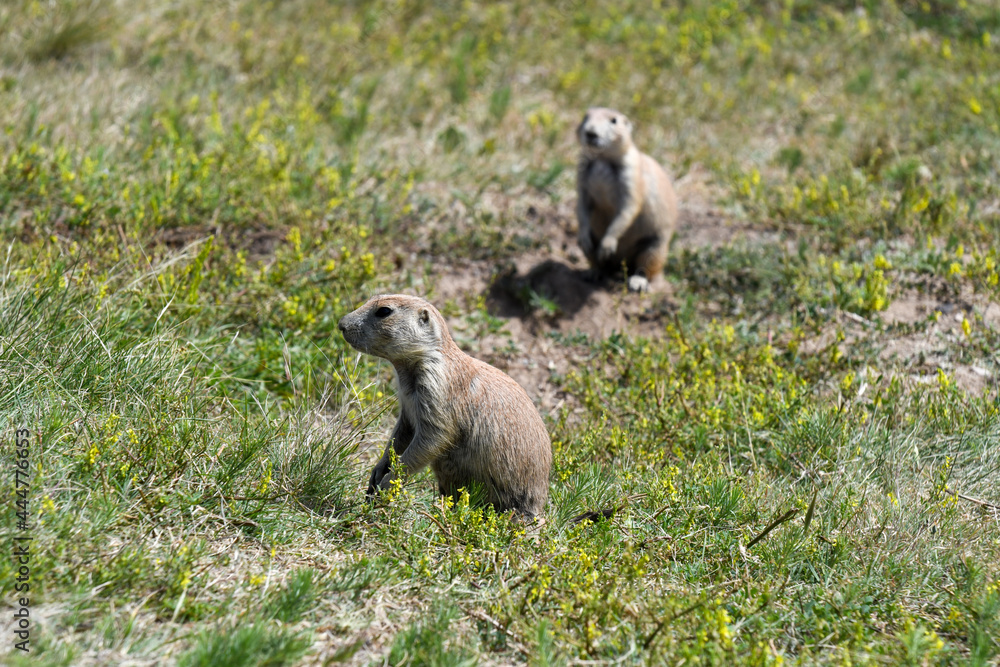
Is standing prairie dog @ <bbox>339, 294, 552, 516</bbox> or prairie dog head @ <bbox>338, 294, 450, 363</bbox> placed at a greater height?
prairie dog head @ <bbox>338, 294, 450, 363</bbox>

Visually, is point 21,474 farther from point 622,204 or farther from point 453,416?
point 622,204

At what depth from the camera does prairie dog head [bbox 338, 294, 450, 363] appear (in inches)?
175

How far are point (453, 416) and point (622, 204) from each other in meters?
4.11

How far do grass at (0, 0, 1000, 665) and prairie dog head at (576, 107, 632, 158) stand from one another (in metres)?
1.07

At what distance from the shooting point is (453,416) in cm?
440

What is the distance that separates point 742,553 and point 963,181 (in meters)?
6.52

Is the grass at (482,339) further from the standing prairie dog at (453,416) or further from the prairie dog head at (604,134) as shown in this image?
the prairie dog head at (604,134)

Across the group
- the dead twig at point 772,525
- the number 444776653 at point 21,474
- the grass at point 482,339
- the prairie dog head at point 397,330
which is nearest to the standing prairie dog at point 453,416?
the prairie dog head at point 397,330

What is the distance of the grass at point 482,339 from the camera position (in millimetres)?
3639

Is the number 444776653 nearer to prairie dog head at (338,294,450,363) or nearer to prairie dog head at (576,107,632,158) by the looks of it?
prairie dog head at (338,294,450,363)

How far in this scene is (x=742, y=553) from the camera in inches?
163

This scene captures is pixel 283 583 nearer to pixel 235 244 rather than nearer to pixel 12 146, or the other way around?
pixel 235 244

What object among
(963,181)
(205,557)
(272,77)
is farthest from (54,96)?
(963,181)

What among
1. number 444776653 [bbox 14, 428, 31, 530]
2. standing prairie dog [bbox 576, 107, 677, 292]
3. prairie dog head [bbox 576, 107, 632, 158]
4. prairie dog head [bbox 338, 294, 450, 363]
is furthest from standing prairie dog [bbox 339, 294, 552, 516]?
prairie dog head [bbox 576, 107, 632, 158]
